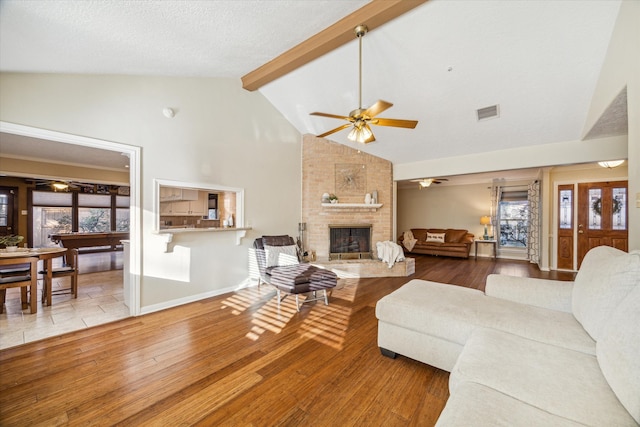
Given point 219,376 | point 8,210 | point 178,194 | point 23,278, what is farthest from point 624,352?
point 8,210

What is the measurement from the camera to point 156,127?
10.8 ft

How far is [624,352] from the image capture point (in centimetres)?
Result: 106

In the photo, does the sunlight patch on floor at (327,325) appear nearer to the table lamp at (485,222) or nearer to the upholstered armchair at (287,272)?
the upholstered armchair at (287,272)

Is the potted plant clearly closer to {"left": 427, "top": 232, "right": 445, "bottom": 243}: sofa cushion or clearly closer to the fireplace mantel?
the fireplace mantel

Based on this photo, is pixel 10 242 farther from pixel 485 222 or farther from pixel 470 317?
pixel 485 222

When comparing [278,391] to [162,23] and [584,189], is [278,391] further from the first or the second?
[584,189]

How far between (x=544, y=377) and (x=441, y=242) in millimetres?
6900

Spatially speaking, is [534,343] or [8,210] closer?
[534,343]

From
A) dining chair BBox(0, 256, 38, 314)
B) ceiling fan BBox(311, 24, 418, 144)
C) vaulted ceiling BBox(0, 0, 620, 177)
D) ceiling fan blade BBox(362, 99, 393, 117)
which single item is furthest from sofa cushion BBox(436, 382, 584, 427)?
dining chair BBox(0, 256, 38, 314)

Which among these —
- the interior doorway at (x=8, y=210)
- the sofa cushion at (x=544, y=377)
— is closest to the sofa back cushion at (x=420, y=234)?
the sofa cushion at (x=544, y=377)

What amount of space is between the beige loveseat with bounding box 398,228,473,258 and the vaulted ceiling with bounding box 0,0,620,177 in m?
3.79

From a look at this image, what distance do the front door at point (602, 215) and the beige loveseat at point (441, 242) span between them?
238 cm

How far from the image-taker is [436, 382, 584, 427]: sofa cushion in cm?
95

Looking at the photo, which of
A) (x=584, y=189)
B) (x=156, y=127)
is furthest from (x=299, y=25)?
(x=584, y=189)
